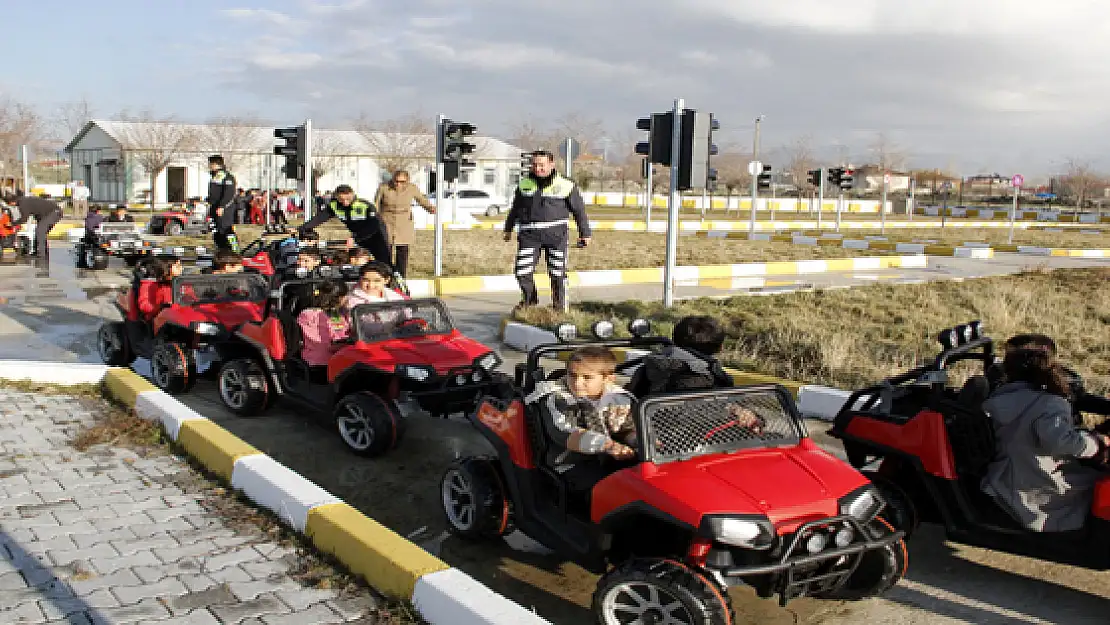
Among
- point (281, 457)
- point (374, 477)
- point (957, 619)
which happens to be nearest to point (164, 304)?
point (281, 457)

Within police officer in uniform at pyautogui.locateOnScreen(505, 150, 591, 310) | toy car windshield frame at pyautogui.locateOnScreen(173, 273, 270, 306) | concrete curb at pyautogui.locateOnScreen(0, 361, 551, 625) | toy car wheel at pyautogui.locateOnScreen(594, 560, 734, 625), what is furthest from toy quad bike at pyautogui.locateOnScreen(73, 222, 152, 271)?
toy car wheel at pyautogui.locateOnScreen(594, 560, 734, 625)

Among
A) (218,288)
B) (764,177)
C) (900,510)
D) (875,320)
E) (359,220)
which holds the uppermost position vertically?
(764,177)

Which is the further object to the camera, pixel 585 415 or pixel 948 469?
pixel 948 469

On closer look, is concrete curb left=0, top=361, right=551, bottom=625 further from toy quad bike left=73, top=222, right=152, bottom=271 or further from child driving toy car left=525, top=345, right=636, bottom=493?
toy quad bike left=73, top=222, right=152, bottom=271

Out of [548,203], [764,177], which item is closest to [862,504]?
[548,203]

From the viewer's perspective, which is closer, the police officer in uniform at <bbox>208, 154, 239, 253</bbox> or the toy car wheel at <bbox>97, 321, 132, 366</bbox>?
the toy car wheel at <bbox>97, 321, 132, 366</bbox>

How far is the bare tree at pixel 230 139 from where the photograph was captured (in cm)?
4784

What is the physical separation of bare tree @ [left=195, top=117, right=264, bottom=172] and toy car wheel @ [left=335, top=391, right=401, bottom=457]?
44436 millimetres

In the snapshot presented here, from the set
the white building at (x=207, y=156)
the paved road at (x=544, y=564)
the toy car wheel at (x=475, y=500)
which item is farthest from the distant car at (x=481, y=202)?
the toy car wheel at (x=475, y=500)

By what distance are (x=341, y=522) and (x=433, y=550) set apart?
0.53 metres

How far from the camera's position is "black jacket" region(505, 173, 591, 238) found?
1071cm

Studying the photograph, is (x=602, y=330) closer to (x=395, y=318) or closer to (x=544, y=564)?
(x=544, y=564)

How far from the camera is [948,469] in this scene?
171 inches

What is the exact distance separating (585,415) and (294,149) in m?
12.2
